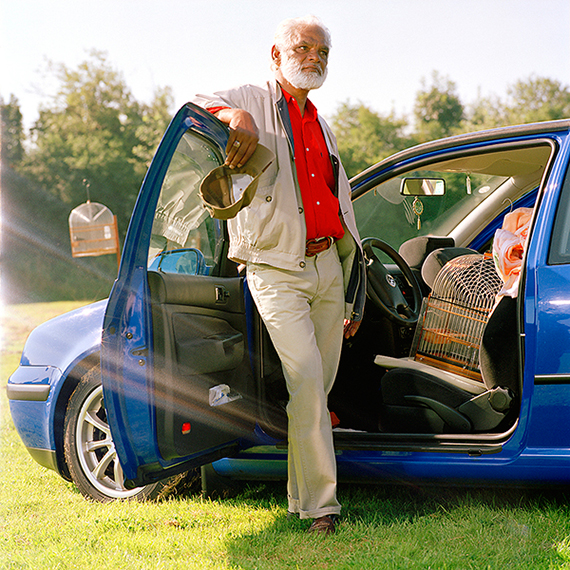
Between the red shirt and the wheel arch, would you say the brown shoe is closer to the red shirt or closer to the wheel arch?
the red shirt

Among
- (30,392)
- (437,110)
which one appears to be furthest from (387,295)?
(437,110)

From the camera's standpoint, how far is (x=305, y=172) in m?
2.53

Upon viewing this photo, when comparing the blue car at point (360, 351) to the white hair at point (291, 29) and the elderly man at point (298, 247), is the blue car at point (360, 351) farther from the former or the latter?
the white hair at point (291, 29)

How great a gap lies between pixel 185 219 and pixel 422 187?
1361 mm

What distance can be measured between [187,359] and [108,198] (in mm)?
23286

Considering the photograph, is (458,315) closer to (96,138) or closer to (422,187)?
(422,187)

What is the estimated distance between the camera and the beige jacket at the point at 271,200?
7.89 feet

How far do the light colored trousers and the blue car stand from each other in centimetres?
20

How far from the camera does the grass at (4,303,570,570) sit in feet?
7.14

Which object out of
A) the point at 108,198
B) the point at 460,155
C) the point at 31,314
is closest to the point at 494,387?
the point at 460,155

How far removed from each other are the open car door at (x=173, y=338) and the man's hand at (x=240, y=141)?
157mm

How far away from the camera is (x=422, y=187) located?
326 centimetres

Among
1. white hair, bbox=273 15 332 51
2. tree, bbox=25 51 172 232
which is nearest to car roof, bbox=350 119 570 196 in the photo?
white hair, bbox=273 15 332 51

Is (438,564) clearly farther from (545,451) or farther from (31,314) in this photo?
(31,314)
